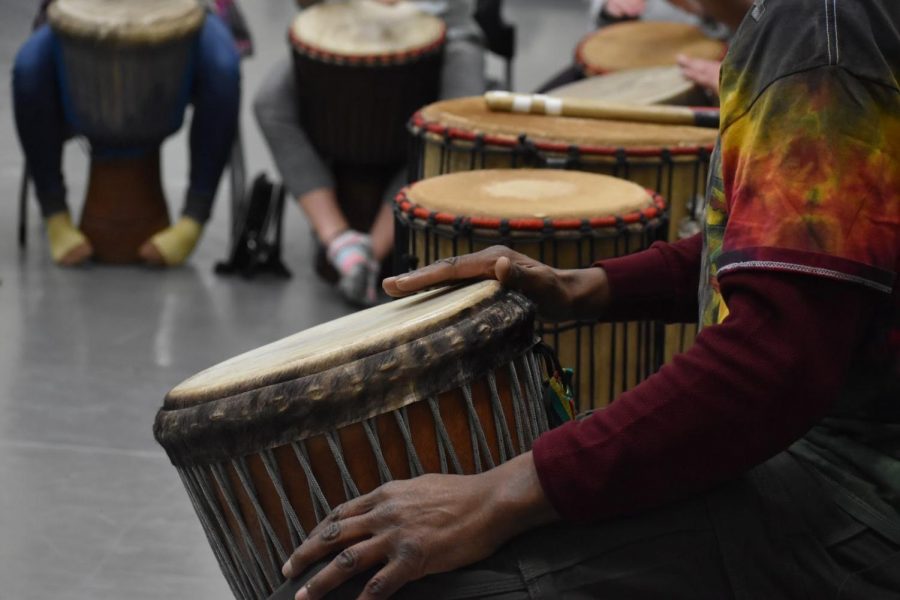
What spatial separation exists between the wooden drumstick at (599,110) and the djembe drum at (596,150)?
2 centimetres

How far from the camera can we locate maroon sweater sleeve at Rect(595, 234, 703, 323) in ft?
5.18

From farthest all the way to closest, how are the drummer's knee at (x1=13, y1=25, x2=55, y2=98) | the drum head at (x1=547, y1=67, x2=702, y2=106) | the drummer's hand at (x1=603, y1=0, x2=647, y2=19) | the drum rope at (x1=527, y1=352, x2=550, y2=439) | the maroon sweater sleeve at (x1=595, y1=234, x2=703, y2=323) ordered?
the drummer's hand at (x1=603, y1=0, x2=647, y2=19) < the drummer's knee at (x1=13, y1=25, x2=55, y2=98) < the drum head at (x1=547, y1=67, x2=702, y2=106) < the maroon sweater sleeve at (x1=595, y1=234, x2=703, y2=323) < the drum rope at (x1=527, y1=352, x2=550, y2=439)

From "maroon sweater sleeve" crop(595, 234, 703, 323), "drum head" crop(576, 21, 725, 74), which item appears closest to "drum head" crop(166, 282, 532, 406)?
"maroon sweater sleeve" crop(595, 234, 703, 323)

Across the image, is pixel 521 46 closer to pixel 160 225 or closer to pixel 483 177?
pixel 160 225

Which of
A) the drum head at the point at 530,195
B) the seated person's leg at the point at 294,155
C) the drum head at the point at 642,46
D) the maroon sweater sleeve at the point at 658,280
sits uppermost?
the maroon sweater sleeve at the point at 658,280

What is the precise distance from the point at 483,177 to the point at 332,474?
990 mm

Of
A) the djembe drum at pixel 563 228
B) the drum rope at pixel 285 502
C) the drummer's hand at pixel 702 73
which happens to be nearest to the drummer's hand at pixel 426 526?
the drum rope at pixel 285 502

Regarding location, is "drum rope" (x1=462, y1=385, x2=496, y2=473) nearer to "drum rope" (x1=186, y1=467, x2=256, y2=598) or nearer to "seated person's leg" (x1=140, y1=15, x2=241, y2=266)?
"drum rope" (x1=186, y1=467, x2=256, y2=598)

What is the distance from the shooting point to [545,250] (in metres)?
2.04

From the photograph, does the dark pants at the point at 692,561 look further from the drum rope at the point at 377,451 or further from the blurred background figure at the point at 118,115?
the blurred background figure at the point at 118,115

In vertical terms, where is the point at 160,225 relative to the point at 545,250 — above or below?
below

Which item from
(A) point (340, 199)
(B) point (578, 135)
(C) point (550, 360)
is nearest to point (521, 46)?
(A) point (340, 199)

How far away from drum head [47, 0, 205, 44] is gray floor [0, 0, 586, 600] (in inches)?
26.1

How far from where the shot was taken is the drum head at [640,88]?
2.83 metres
